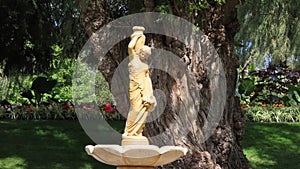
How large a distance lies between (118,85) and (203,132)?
Result: 1404 millimetres

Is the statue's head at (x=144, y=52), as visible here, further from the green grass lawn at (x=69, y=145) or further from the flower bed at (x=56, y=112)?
the flower bed at (x=56, y=112)

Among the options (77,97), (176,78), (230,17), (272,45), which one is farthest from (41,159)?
(272,45)

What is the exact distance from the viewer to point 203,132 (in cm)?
740

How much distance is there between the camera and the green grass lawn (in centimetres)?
884

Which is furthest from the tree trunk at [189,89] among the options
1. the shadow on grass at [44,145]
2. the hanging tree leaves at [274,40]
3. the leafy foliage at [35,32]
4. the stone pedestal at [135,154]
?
the hanging tree leaves at [274,40]

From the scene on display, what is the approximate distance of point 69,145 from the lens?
9656 mm

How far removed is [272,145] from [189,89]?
354 centimetres

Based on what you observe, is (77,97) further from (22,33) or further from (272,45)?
(272,45)

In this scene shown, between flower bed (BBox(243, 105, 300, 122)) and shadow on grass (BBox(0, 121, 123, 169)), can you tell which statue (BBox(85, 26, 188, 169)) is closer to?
shadow on grass (BBox(0, 121, 123, 169))

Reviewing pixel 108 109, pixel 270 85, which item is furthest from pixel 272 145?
pixel 270 85

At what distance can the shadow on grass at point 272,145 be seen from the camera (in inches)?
362

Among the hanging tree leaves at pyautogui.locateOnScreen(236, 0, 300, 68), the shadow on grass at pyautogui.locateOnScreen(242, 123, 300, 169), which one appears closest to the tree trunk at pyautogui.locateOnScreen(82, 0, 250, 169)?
the shadow on grass at pyautogui.locateOnScreen(242, 123, 300, 169)

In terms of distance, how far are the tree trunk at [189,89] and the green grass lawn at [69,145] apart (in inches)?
74.1

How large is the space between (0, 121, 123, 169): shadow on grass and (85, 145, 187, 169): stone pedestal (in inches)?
140
